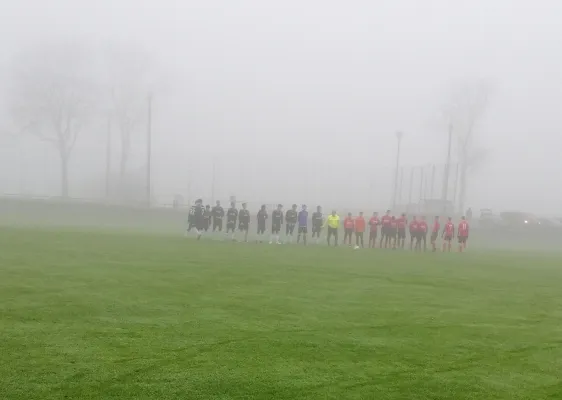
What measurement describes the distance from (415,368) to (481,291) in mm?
6571

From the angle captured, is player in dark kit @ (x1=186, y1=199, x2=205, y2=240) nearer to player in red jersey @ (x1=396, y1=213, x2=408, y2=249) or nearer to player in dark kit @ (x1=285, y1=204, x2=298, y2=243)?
player in dark kit @ (x1=285, y1=204, x2=298, y2=243)

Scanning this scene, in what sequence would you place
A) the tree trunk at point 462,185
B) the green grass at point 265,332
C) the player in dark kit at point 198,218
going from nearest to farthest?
the green grass at point 265,332
the player in dark kit at point 198,218
the tree trunk at point 462,185

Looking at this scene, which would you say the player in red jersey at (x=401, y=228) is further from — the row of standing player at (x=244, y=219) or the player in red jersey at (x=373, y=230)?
the row of standing player at (x=244, y=219)

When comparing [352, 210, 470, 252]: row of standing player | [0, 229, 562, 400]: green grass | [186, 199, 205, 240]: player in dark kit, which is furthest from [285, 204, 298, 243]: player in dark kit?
[0, 229, 562, 400]: green grass

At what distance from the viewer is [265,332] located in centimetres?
758

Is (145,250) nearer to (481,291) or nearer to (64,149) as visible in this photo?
(481,291)

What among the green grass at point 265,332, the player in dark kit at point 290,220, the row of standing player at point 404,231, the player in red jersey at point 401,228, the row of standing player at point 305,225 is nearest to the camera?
the green grass at point 265,332

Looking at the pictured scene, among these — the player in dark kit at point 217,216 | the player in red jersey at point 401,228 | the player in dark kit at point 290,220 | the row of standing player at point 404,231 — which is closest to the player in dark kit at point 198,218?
the player in dark kit at point 217,216

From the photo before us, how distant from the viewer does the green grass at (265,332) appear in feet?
18.4

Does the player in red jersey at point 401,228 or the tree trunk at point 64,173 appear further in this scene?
the tree trunk at point 64,173

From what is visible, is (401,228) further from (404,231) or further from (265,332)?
(265,332)

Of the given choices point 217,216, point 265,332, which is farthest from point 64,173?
point 265,332

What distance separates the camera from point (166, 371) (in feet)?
19.2

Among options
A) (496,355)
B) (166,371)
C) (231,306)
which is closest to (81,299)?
(231,306)
